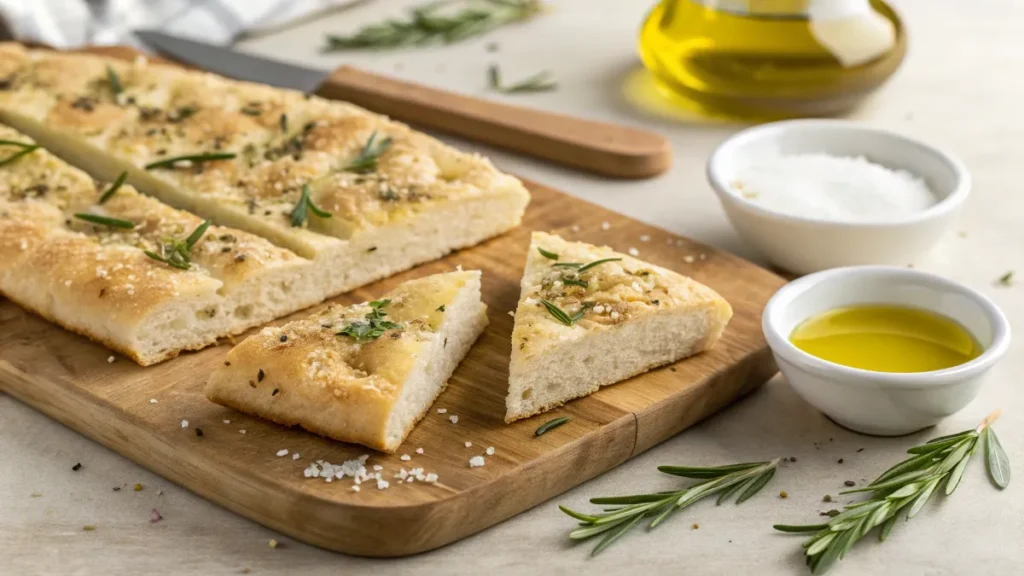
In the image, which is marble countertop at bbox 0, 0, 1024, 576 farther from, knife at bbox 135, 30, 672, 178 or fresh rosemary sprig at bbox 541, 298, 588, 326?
fresh rosemary sprig at bbox 541, 298, 588, 326

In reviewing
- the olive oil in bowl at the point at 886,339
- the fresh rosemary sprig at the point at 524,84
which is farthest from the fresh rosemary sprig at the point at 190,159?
the olive oil in bowl at the point at 886,339

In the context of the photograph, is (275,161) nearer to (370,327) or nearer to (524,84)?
(370,327)

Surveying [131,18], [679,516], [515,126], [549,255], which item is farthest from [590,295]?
[131,18]

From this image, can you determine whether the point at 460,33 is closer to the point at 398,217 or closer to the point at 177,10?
the point at 177,10

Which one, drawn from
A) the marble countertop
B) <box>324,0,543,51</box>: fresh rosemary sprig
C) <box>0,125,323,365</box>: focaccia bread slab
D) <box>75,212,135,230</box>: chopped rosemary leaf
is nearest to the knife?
the marble countertop

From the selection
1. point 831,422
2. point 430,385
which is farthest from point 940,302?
point 430,385
